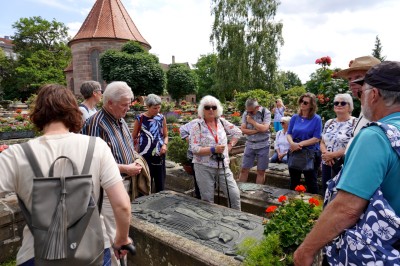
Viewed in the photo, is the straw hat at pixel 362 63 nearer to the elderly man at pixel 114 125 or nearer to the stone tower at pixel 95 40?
the elderly man at pixel 114 125

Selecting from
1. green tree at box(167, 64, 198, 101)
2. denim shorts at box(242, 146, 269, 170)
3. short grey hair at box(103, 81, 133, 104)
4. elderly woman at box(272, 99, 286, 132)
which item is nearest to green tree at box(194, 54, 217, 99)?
green tree at box(167, 64, 198, 101)

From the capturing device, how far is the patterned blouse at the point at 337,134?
11.2 feet

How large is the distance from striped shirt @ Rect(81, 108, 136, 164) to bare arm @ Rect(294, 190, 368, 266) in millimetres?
1808

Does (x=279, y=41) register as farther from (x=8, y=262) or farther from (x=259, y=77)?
(x=8, y=262)

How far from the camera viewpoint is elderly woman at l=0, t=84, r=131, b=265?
1336 millimetres

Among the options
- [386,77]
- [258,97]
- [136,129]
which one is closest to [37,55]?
[258,97]

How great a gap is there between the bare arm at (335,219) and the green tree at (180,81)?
33.0m

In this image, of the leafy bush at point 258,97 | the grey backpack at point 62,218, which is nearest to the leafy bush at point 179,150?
the grey backpack at point 62,218

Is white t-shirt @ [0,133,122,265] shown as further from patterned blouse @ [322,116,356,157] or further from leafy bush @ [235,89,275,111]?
leafy bush @ [235,89,275,111]

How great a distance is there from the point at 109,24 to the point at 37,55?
47.2 ft

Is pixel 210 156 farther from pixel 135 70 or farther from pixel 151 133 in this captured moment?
pixel 135 70

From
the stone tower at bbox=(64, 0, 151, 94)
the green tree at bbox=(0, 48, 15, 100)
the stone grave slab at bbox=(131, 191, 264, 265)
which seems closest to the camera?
the stone grave slab at bbox=(131, 191, 264, 265)

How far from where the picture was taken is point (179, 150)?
5.06 meters

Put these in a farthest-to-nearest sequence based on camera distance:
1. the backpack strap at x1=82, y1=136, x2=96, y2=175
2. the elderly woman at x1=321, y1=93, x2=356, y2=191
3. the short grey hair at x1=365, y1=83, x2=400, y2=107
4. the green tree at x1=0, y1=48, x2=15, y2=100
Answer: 1. the green tree at x1=0, y1=48, x2=15, y2=100
2. the elderly woman at x1=321, y1=93, x2=356, y2=191
3. the backpack strap at x1=82, y1=136, x2=96, y2=175
4. the short grey hair at x1=365, y1=83, x2=400, y2=107
